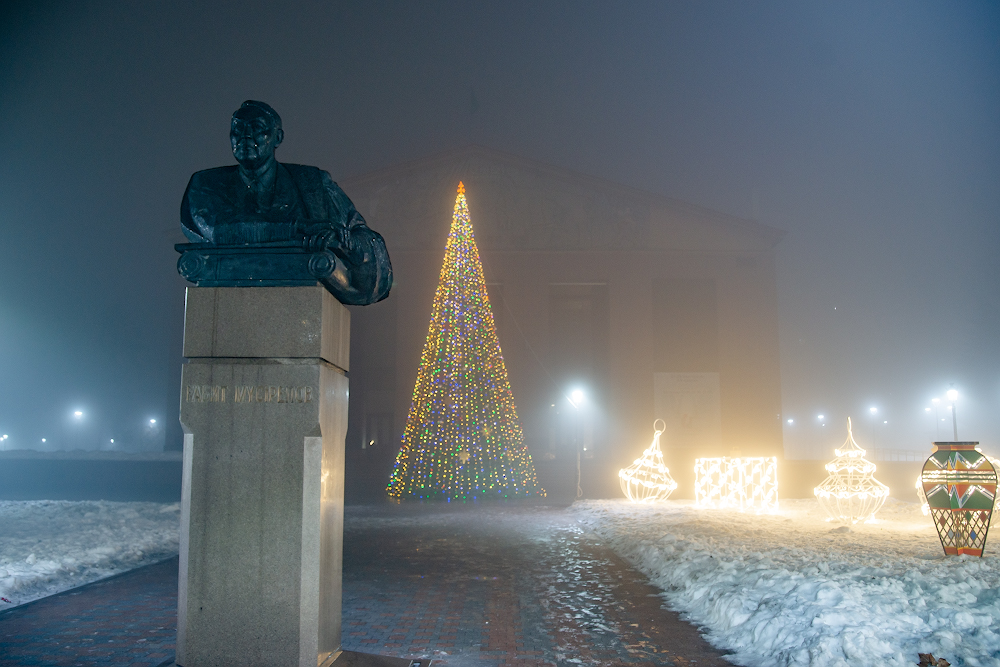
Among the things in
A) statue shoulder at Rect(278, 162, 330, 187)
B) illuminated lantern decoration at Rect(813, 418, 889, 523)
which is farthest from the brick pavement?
illuminated lantern decoration at Rect(813, 418, 889, 523)

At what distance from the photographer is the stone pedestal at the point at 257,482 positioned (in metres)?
4.36

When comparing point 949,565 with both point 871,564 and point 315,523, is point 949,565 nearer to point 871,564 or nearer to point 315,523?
point 871,564

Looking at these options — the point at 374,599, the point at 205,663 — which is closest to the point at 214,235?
the point at 205,663

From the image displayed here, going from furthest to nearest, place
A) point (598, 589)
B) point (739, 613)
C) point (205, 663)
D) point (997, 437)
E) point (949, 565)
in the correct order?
point (997, 437) < point (598, 589) < point (949, 565) < point (739, 613) < point (205, 663)

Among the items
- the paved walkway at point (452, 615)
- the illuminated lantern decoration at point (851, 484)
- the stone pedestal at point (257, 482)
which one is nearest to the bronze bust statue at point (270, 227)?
the stone pedestal at point (257, 482)

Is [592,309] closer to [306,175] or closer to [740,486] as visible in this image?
[740,486]

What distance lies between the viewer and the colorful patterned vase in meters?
8.73

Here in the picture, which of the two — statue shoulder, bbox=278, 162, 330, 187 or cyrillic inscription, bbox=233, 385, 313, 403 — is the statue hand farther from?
cyrillic inscription, bbox=233, 385, 313, 403

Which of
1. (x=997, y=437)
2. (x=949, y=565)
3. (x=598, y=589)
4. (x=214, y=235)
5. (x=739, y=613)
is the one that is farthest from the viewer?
(x=997, y=437)

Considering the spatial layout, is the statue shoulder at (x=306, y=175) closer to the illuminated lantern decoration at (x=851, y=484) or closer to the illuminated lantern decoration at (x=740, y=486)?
the illuminated lantern decoration at (x=851, y=484)

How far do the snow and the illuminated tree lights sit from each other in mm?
10340

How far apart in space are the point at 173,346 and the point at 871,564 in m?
→ 34.3

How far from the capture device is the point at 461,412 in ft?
71.4

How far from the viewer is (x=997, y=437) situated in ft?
186
